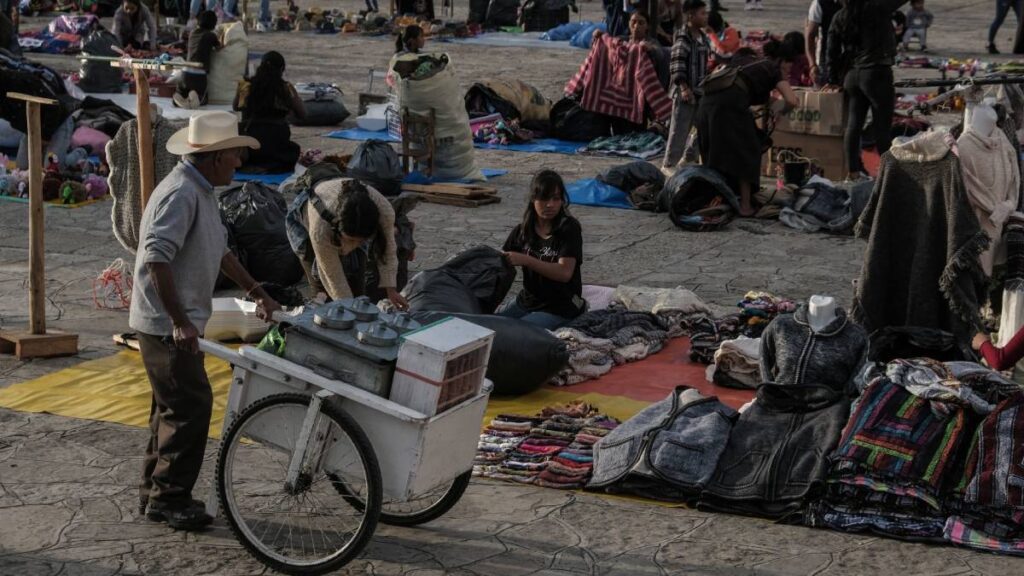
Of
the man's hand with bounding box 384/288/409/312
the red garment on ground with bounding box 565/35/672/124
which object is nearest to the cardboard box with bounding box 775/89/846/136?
the red garment on ground with bounding box 565/35/672/124

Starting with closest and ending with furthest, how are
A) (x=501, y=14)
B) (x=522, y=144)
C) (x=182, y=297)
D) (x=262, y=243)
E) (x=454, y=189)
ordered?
1. (x=182, y=297)
2. (x=262, y=243)
3. (x=454, y=189)
4. (x=522, y=144)
5. (x=501, y=14)

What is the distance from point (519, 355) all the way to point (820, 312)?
1.61m

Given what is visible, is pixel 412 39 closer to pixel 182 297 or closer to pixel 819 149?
pixel 819 149

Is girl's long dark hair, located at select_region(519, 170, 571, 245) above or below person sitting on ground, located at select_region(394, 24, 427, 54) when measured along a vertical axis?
below

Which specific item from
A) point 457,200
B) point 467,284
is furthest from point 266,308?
point 457,200

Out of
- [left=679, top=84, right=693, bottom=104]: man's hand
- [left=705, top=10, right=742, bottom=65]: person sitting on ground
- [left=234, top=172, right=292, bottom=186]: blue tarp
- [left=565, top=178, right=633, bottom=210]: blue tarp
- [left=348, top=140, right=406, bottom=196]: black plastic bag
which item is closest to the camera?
[left=348, top=140, right=406, bottom=196]: black plastic bag

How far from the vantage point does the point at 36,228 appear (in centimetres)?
829

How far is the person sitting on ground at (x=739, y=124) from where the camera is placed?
11.8 metres

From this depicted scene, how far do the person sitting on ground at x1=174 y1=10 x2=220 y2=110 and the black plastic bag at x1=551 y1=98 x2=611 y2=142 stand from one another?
4.06 m

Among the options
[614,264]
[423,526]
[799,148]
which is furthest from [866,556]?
[799,148]

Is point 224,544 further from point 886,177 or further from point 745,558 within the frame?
point 886,177

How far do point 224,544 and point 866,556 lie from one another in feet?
8.12

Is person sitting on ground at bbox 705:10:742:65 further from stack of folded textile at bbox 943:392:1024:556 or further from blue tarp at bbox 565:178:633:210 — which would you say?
stack of folded textile at bbox 943:392:1024:556

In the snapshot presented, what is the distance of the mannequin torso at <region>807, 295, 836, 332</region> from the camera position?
6715mm
